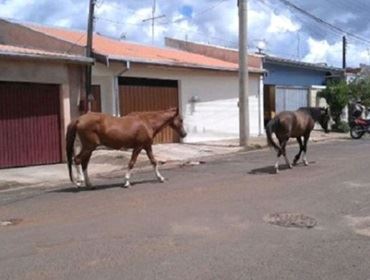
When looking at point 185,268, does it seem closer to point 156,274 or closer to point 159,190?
point 156,274

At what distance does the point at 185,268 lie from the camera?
22.5 feet

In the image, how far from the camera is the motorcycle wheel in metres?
30.3

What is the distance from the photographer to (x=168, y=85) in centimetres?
2631

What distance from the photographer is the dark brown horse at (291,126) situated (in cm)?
1600

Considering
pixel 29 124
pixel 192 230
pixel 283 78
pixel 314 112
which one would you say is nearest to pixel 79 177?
pixel 192 230

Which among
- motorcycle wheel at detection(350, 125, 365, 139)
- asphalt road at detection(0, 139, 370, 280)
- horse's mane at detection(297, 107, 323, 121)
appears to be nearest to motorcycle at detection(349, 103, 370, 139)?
motorcycle wheel at detection(350, 125, 365, 139)

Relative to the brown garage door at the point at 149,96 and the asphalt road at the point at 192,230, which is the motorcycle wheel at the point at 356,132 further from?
the asphalt road at the point at 192,230

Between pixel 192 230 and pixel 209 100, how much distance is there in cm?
2015

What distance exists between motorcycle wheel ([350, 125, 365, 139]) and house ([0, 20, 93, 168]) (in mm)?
15048

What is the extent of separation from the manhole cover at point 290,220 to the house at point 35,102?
10.5 m

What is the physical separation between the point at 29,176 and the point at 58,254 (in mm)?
9246

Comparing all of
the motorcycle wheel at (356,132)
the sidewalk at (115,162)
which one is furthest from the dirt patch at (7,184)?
the motorcycle wheel at (356,132)

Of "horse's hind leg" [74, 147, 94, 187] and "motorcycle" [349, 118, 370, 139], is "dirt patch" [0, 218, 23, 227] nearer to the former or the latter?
"horse's hind leg" [74, 147, 94, 187]

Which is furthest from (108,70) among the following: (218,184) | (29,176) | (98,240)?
(98,240)
